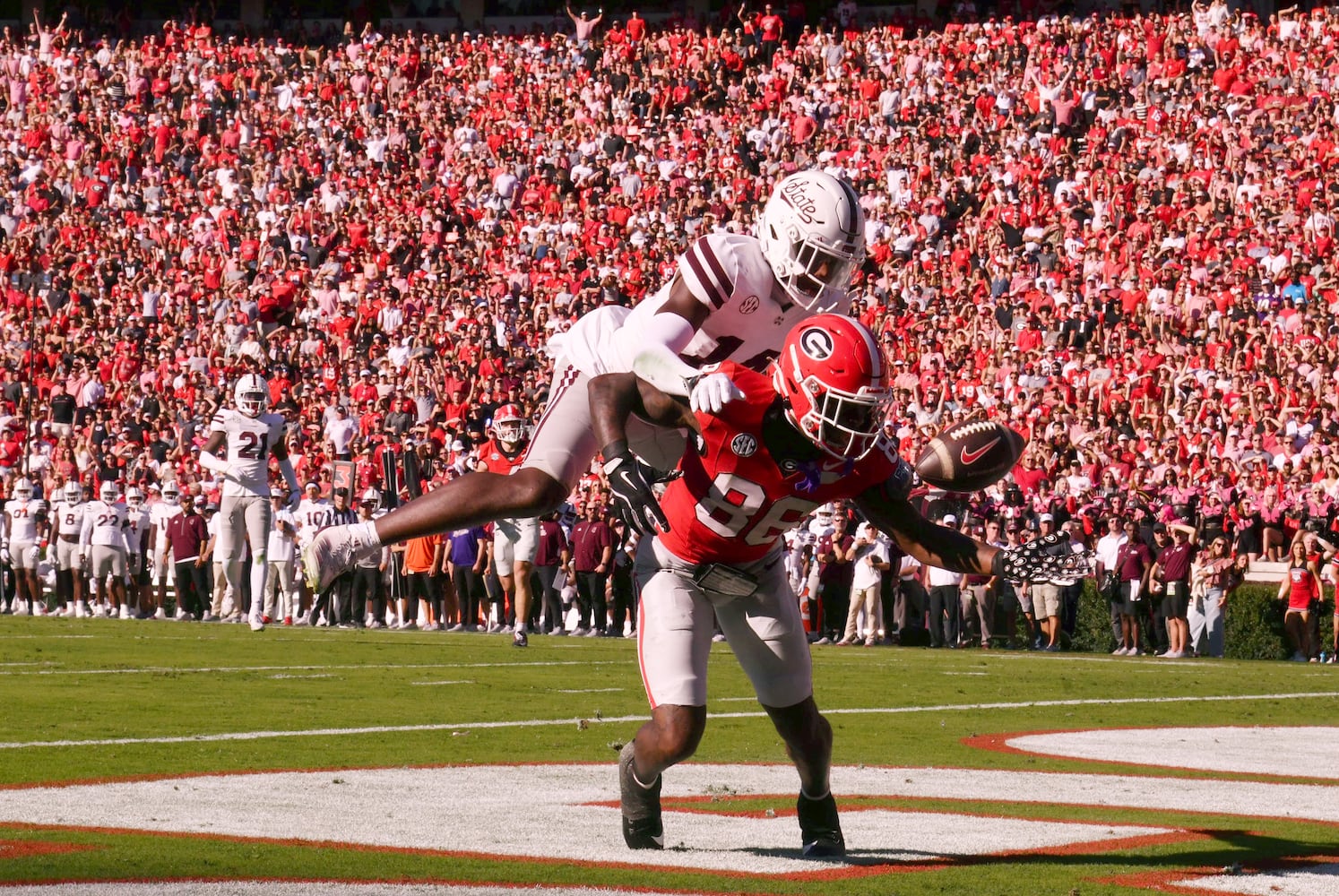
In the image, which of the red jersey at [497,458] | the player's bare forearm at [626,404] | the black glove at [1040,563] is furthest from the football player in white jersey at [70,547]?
the black glove at [1040,563]

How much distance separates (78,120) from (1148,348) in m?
22.8

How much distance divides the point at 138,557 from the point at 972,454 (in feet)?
67.0

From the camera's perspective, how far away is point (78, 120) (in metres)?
37.3

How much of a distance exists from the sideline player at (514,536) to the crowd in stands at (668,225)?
1894 millimetres

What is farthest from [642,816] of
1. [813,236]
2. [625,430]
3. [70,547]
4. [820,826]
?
[70,547]

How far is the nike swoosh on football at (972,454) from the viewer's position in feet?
19.1

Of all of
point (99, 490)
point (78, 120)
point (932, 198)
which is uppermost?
point (78, 120)

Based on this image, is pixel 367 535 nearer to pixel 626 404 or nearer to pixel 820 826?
pixel 626 404

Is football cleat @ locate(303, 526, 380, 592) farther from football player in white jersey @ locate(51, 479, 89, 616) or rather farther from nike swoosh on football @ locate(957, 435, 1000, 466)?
football player in white jersey @ locate(51, 479, 89, 616)

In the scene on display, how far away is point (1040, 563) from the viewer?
18.5 feet

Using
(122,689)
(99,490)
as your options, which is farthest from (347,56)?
(122,689)

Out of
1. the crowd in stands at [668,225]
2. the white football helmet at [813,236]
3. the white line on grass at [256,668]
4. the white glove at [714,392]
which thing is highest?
the crowd in stands at [668,225]

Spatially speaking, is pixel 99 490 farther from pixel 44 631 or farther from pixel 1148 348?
pixel 1148 348

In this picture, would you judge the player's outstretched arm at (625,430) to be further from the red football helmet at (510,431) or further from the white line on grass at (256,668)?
the red football helmet at (510,431)
